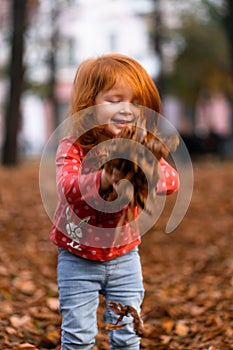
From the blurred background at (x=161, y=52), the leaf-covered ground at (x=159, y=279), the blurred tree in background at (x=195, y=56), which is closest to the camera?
the leaf-covered ground at (x=159, y=279)

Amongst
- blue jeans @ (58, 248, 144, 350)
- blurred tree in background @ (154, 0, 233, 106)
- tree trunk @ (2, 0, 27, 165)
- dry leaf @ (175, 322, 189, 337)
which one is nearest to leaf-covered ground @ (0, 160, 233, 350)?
dry leaf @ (175, 322, 189, 337)

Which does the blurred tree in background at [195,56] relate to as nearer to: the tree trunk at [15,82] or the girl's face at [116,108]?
the tree trunk at [15,82]

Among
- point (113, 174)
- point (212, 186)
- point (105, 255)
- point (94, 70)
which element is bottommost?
point (212, 186)

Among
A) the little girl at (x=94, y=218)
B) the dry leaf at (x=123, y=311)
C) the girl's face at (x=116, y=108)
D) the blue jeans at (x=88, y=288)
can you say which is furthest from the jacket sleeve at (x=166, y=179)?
the dry leaf at (x=123, y=311)

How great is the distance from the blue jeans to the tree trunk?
1364 cm

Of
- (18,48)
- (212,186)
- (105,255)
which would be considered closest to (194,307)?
(105,255)

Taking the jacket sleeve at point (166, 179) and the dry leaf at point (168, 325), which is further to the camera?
the dry leaf at point (168, 325)

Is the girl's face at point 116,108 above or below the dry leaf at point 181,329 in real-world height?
above

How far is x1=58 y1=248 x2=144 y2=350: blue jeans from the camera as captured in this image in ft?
10.00

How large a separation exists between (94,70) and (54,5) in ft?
70.5

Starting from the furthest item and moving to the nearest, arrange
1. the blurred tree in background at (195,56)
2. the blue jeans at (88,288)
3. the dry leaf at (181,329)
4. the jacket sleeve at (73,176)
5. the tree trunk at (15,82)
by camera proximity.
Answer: the blurred tree in background at (195,56) < the tree trunk at (15,82) < the dry leaf at (181,329) < the blue jeans at (88,288) < the jacket sleeve at (73,176)

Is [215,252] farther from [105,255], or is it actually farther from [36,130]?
[36,130]

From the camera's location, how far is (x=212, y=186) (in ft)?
41.3

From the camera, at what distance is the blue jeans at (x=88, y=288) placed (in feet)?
10.00
